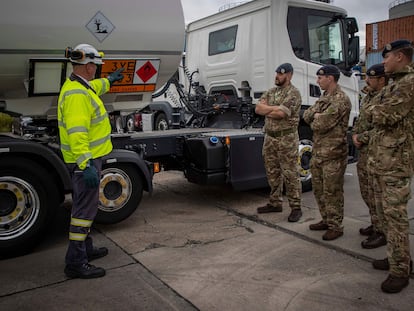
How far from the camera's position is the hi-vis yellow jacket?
10.4ft

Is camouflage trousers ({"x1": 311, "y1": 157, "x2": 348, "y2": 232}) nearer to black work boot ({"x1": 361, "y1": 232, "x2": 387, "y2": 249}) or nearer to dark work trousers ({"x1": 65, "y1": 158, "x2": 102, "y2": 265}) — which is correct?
black work boot ({"x1": 361, "y1": 232, "x2": 387, "y2": 249})

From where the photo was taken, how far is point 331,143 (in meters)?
4.14

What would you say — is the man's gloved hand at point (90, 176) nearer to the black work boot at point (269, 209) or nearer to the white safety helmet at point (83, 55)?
the white safety helmet at point (83, 55)

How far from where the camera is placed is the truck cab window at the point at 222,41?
643 centimetres

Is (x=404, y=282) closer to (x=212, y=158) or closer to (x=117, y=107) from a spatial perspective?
(x=212, y=158)

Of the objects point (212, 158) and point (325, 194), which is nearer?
point (325, 194)

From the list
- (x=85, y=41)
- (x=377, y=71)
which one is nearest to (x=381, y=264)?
(x=377, y=71)

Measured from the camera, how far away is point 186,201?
19.6ft

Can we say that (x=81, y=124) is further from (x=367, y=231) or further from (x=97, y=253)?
(x=367, y=231)

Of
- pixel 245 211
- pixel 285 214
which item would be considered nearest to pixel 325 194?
pixel 285 214

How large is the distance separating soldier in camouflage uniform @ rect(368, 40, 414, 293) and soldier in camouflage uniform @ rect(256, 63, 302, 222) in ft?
5.38

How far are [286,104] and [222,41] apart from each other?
234cm

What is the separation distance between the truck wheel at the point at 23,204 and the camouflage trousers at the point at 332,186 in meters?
2.56

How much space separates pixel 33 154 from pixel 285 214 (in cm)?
285
